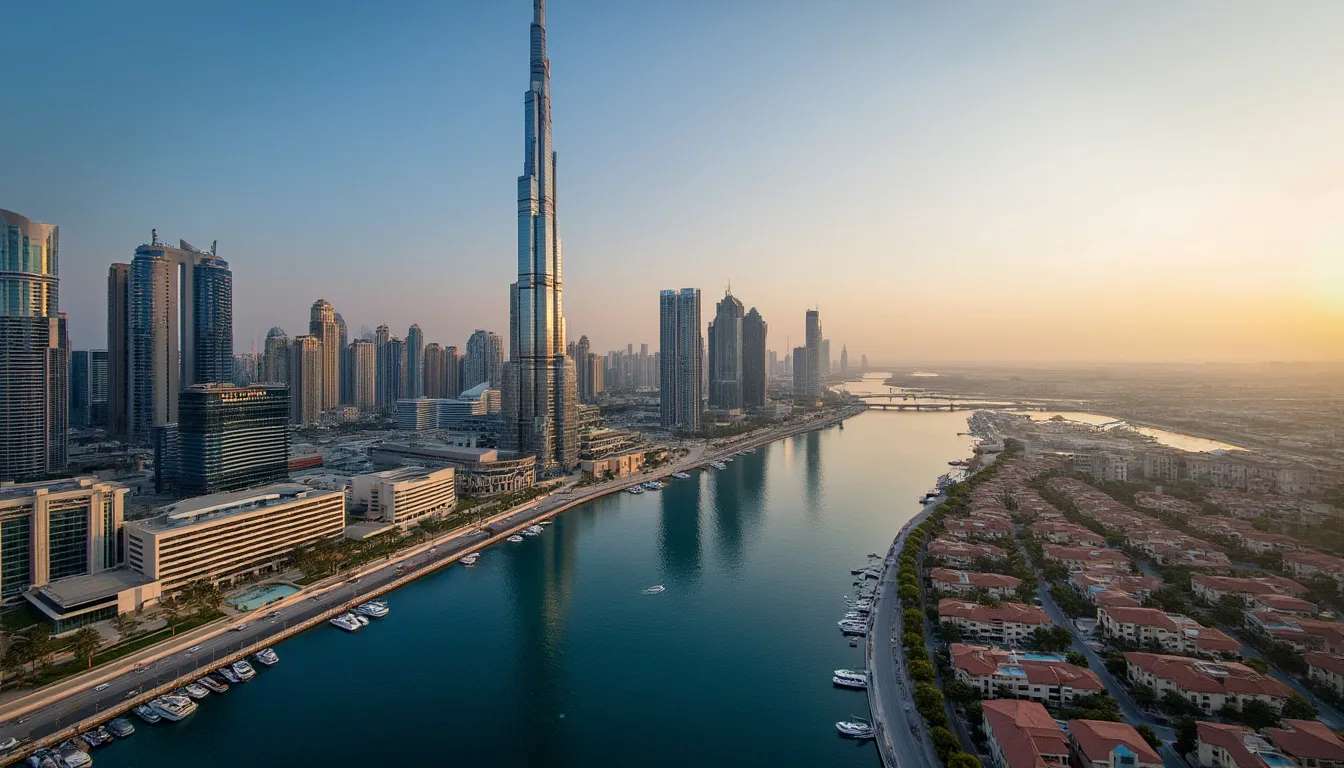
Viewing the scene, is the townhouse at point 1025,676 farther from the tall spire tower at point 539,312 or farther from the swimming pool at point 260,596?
the tall spire tower at point 539,312

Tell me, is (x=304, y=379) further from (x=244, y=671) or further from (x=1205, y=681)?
(x=1205, y=681)

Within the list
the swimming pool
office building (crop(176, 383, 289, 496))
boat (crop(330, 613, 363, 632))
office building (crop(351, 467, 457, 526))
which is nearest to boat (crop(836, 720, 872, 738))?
boat (crop(330, 613, 363, 632))

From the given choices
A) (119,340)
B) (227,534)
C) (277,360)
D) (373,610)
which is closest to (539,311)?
(227,534)

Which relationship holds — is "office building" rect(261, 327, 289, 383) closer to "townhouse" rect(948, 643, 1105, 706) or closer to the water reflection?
the water reflection

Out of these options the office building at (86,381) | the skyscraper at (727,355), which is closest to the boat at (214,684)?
the office building at (86,381)

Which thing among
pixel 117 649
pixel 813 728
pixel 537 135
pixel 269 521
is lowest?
pixel 813 728

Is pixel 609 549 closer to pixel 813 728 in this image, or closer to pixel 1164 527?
pixel 813 728

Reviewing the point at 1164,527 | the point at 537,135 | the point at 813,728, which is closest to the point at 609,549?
the point at 813,728
